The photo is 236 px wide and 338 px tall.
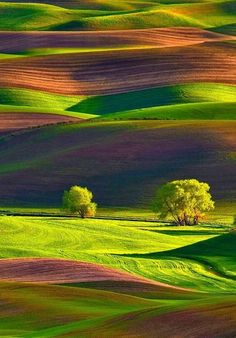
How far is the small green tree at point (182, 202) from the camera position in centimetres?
6900

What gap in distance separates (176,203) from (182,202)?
34 centimetres

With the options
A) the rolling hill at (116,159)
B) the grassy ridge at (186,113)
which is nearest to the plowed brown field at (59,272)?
the rolling hill at (116,159)

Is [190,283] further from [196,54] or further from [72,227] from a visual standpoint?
[196,54]

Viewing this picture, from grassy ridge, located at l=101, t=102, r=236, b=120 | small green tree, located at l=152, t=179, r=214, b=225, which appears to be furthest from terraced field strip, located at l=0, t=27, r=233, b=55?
small green tree, located at l=152, t=179, r=214, b=225

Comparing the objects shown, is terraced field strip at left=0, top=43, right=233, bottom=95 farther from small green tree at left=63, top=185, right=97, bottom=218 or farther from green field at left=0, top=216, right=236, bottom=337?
green field at left=0, top=216, right=236, bottom=337

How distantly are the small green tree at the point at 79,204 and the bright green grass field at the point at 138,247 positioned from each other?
6914 mm

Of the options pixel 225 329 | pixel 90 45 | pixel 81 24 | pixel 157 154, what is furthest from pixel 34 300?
pixel 81 24

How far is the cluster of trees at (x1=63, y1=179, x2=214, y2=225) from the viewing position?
69125 mm

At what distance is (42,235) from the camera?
53812 millimetres

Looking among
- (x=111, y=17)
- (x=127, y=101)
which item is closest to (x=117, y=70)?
(x=127, y=101)

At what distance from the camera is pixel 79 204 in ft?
230

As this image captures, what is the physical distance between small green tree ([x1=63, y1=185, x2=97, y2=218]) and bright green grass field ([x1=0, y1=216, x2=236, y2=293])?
6.91 metres

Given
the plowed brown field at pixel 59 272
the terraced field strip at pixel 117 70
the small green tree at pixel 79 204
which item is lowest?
the small green tree at pixel 79 204

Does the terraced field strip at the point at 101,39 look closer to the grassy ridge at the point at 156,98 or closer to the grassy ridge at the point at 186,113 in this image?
the grassy ridge at the point at 156,98
